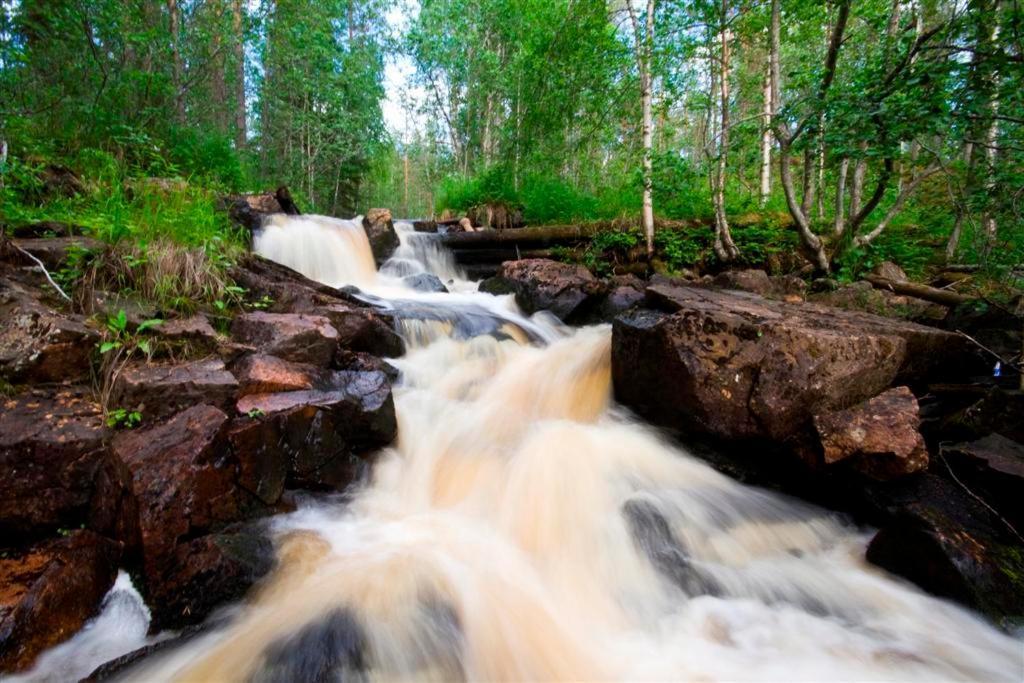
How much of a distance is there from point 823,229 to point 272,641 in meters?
8.72

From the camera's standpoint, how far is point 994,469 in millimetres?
2717

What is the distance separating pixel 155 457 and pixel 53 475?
1.69 ft

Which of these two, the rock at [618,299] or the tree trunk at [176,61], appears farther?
the tree trunk at [176,61]

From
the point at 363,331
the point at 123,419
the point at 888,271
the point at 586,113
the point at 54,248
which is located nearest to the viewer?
the point at 123,419

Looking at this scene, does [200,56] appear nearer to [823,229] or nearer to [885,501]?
[823,229]

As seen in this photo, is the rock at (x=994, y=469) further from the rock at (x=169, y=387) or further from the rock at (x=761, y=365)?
the rock at (x=169, y=387)

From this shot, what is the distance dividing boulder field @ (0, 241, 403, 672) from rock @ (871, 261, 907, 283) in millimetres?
6586

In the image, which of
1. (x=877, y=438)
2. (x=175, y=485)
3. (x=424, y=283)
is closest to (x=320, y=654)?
(x=175, y=485)

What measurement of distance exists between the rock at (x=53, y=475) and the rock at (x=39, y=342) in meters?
0.20

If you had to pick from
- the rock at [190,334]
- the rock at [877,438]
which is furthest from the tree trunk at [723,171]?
the rock at [190,334]

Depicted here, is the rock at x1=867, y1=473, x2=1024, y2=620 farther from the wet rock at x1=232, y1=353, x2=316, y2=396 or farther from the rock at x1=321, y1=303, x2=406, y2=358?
the rock at x1=321, y1=303, x2=406, y2=358

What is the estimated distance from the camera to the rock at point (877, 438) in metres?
2.88

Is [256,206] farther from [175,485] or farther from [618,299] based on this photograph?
[175,485]

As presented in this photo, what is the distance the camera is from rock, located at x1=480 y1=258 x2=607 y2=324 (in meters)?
6.45
